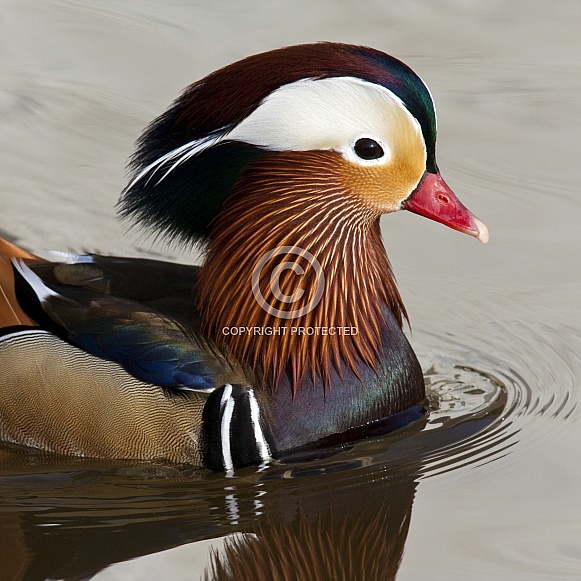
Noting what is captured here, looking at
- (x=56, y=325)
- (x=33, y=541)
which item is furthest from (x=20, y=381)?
(x=33, y=541)

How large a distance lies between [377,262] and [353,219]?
0.86 feet

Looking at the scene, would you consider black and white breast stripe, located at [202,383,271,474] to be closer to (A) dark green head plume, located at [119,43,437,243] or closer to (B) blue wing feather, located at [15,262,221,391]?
(B) blue wing feather, located at [15,262,221,391]

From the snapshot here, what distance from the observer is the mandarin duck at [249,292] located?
13.8 feet

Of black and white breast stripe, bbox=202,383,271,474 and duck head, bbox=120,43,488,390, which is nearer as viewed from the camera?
duck head, bbox=120,43,488,390

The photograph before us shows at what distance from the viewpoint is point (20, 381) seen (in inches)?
176

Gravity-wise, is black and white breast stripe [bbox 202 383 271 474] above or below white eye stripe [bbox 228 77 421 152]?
below

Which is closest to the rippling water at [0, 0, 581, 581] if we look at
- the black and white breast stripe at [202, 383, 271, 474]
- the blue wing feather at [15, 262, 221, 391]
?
the black and white breast stripe at [202, 383, 271, 474]

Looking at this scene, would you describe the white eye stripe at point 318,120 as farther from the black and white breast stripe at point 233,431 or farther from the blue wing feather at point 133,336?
the black and white breast stripe at point 233,431

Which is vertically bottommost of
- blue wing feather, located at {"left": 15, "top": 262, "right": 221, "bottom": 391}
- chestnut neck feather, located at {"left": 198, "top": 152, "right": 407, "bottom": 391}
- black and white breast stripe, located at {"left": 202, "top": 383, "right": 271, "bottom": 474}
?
black and white breast stripe, located at {"left": 202, "top": 383, "right": 271, "bottom": 474}

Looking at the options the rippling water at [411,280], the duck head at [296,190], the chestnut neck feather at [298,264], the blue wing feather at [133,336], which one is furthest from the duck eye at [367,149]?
the rippling water at [411,280]

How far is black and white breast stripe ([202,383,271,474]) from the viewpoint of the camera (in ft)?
14.1

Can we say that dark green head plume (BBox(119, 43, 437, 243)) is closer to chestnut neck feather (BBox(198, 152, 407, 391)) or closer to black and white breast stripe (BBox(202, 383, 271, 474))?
chestnut neck feather (BBox(198, 152, 407, 391))

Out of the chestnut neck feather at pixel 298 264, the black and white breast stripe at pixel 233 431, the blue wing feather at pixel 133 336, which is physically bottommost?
the black and white breast stripe at pixel 233 431

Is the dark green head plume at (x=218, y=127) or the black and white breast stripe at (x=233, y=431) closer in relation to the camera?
the dark green head plume at (x=218, y=127)
